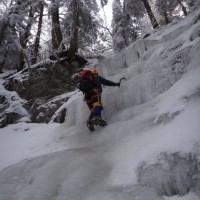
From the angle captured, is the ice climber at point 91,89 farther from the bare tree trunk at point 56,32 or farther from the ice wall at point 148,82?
the bare tree trunk at point 56,32

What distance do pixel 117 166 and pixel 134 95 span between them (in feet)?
8.99

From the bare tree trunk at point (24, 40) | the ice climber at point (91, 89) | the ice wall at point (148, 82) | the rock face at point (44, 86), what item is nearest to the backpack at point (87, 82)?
the ice climber at point (91, 89)

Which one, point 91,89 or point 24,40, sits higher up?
point 24,40

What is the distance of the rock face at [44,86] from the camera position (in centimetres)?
1045

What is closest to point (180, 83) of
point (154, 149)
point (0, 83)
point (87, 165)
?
point (154, 149)

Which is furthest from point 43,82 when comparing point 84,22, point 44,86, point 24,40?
point 24,40

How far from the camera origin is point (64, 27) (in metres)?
16.4

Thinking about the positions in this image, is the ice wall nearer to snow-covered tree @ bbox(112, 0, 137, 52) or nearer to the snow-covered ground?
the snow-covered ground

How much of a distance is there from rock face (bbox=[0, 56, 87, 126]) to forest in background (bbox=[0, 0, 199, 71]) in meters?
0.47

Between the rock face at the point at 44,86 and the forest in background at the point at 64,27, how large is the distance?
1.55 feet

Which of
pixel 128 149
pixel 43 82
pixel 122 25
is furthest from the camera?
pixel 122 25

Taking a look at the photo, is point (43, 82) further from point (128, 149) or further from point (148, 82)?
point (128, 149)

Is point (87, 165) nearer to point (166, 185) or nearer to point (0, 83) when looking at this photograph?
point (166, 185)

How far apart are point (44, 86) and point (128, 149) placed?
8012 mm
